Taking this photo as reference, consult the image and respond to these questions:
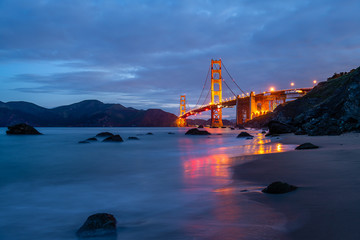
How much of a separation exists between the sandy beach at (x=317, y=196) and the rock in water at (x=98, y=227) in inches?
58.8

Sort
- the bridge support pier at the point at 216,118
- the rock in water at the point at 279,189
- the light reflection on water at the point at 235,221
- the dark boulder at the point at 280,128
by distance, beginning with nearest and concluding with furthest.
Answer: the light reflection on water at the point at 235,221
the rock in water at the point at 279,189
the dark boulder at the point at 280,128
the bridge support pier at the point at 216,118

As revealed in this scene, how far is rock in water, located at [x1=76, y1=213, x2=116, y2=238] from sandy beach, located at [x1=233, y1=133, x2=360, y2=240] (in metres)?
1.49

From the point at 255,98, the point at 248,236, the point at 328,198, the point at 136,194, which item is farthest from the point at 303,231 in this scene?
the point at 255,98

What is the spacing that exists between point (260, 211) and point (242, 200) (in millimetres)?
438

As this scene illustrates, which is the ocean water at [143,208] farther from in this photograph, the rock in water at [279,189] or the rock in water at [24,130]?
the rock in water at [24,130]

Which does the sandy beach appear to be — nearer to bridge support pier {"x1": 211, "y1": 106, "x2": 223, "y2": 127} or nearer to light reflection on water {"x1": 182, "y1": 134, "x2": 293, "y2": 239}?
light reflection on water {"x1": 182, "y1": 134, "x2": 293, "y2": 239}

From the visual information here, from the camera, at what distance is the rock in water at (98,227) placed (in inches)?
89.3

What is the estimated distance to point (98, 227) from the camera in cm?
229

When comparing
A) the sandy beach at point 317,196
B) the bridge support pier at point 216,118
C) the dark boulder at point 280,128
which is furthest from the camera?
the bridge support pier at point 216,118

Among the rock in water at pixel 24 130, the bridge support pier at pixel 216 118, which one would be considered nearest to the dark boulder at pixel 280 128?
the rock in water at pixel 24 130

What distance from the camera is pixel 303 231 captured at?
6.51ft

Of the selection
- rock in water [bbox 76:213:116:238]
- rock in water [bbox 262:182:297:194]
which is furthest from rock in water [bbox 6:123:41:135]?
rock in water [bbox 262:182:297:194]

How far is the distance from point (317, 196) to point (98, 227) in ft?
7.39

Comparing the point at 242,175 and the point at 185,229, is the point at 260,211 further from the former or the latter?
the point at 242,175
